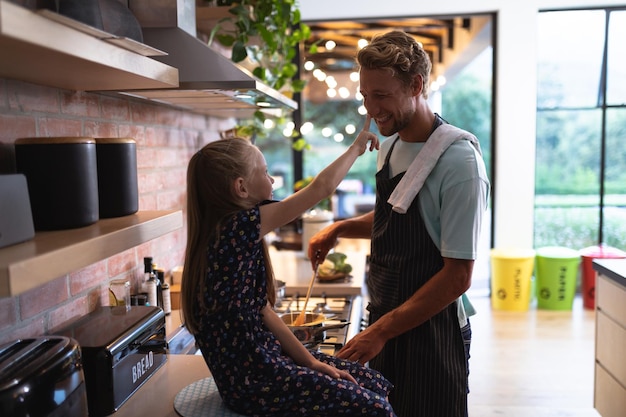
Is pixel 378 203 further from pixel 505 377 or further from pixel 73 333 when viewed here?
pixel 505 377

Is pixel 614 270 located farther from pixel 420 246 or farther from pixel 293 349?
pixel 293 349

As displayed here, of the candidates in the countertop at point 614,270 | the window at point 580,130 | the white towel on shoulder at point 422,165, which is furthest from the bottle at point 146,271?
the window at point 580,130

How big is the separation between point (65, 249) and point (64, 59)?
1.13 feet

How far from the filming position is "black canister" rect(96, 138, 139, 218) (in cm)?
139

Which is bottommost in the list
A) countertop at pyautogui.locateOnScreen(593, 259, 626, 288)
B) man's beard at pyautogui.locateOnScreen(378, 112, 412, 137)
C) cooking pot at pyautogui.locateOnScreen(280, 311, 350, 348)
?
countertop at pyautogui.locateOnScreen(593, 259, 626, 288)

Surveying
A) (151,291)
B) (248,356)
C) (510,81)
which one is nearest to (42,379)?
(248,356)

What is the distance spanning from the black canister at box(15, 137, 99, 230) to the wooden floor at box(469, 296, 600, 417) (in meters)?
2.64

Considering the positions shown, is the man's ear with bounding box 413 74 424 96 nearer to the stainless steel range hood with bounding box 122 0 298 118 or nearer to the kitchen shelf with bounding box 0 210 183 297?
the stainless steel range hood with bounding box 122 0 298 118

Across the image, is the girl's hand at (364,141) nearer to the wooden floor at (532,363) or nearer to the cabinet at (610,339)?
the cabinet at (610,339)

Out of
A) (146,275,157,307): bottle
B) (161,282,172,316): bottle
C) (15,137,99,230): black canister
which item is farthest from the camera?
(161,282,172,316): bottle

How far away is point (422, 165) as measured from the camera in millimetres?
1625

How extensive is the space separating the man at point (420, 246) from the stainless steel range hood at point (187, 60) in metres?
0.38

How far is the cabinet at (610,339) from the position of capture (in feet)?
8.45

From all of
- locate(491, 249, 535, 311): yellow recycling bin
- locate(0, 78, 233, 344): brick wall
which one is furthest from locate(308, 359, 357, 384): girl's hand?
locate(491, 249, 535, 311): yellow recycling bin
